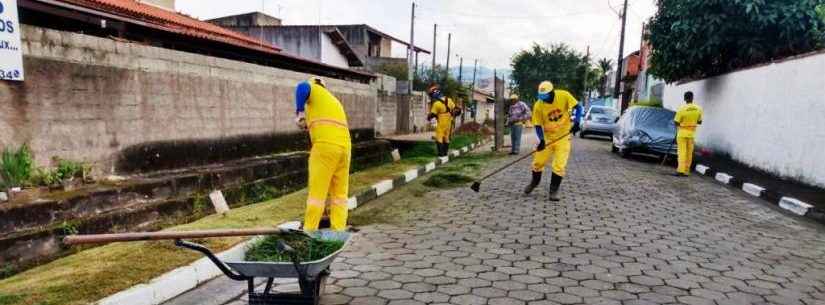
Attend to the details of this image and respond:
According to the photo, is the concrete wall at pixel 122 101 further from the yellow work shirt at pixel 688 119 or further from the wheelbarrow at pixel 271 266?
the yellow work shirt at pixel 688 119

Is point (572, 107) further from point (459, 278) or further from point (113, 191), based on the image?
point (113, 191)

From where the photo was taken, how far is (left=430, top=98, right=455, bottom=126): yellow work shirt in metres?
12.3

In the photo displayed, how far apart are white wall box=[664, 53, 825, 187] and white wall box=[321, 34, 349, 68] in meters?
18.8

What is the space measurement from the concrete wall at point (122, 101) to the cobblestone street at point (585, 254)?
10.3 ft

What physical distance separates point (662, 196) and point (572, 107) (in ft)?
6.66

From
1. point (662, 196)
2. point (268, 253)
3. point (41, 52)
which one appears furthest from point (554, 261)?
point (41, 52)

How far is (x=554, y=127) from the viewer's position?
7.52 meters

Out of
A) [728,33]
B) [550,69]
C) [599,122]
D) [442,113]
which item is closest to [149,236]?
[442,113]

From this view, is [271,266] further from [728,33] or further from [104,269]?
[728,33]

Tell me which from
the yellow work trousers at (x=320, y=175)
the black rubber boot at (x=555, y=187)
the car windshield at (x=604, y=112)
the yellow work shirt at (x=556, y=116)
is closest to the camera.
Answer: the yellow work trousers at (x=320, y=175)

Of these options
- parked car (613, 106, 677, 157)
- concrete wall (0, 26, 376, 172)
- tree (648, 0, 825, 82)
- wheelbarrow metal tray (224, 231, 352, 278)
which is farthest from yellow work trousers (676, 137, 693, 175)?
wheelbarrow metal tray (224, 231, 352, 278)

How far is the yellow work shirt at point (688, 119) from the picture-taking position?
1021cm

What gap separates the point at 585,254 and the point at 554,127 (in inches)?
124

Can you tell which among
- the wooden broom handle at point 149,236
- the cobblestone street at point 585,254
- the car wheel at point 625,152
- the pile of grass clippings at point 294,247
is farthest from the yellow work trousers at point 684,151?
the wooden broom handle at point 149,236
